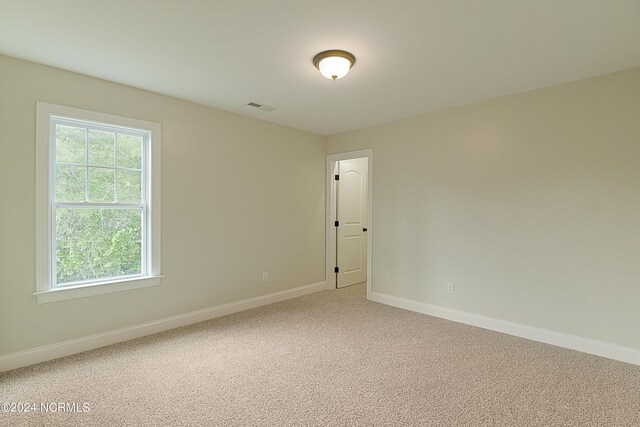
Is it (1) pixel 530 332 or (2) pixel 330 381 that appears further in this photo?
(1) pixel 530 332

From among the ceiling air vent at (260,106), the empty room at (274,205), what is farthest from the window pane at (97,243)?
the ceiling air vent at (260,106)

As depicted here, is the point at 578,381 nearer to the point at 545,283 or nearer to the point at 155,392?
the point at 545,283

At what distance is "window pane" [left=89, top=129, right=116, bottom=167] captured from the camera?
3.00 m

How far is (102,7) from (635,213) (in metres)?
4.22

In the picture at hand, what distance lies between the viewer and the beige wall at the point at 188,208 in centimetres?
256

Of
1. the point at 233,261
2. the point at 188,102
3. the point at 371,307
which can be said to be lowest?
the point at 371,307

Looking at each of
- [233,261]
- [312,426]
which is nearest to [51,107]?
[233,261]

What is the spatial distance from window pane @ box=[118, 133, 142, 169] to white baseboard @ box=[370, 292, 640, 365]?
11.5ft

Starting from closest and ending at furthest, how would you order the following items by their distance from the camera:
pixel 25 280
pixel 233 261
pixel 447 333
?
1. pixel 25 280
2. pixel 447 333
3. pixel 233 261

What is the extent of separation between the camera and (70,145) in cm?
288

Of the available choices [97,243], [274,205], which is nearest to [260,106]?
[274,205]

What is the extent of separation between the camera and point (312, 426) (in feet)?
6.18

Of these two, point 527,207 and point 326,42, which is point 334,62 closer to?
point 326,42

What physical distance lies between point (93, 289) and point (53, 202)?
84 centimetres
